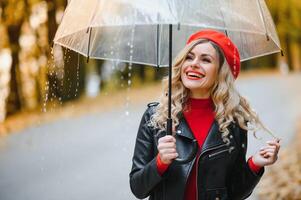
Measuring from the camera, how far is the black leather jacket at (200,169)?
293 cm

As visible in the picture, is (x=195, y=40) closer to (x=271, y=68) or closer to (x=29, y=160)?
(x=29, y=160)

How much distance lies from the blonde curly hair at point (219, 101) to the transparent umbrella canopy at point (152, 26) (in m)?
0.23

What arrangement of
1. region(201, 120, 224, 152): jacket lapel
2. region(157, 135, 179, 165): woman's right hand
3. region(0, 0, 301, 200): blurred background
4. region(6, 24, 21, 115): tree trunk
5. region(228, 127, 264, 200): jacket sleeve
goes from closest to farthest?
region(157, 135, 179, 165): woman's right hand, region(201, 120, 224, 152): jacket lapel, region(228, 127, 264, 200): jacket sleeve, region(0, 0, 301, 200): blurred background, region(6, 24, 21, 115): tree trunk

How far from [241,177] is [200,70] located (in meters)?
0.63

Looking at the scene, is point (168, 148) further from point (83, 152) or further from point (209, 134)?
point (83, 152)

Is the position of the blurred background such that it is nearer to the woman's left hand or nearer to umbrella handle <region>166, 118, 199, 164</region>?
umbrella handle <region>166, 118, 199, 164</region>

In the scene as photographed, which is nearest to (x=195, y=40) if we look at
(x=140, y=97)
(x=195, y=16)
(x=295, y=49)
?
(x=195, y=16)

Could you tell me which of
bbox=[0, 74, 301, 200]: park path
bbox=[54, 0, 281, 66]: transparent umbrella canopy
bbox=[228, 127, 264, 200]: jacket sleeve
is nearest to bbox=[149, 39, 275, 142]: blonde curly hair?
bbox=[228, 127, 264, 200]: jacket sleeve

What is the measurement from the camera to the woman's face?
312 centimetres

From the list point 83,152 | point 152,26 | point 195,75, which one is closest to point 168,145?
point 195,75

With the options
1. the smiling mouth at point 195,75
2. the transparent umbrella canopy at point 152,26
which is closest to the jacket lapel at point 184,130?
the smiling mouth at point 195,75

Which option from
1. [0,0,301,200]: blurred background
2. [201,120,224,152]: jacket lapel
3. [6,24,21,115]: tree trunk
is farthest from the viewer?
[6,24,21,115]: tree trunk

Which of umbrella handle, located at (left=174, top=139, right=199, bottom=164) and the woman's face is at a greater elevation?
the woman's face

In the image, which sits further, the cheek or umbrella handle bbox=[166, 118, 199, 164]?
the cheek
